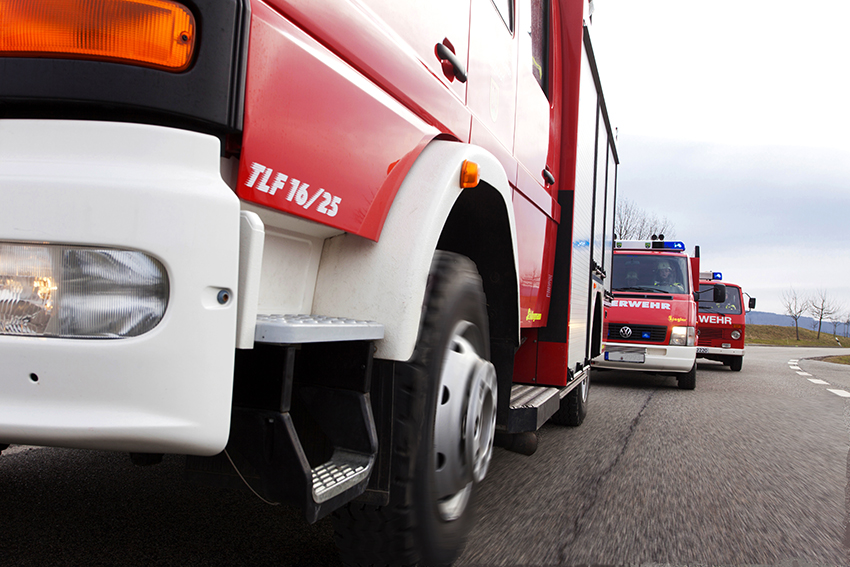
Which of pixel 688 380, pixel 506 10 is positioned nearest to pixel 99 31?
pixel 506 10

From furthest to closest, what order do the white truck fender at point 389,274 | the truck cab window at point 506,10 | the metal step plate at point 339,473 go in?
1. the truck cab window at point 506,10
2. the white truck fender at point 389,274
3. the metal step plate at point 339,473

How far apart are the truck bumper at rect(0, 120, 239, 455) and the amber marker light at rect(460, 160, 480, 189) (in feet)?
3.11

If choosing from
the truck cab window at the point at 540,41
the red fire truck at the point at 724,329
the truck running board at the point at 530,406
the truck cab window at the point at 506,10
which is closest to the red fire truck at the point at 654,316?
the red fire truck at the point at 724,329

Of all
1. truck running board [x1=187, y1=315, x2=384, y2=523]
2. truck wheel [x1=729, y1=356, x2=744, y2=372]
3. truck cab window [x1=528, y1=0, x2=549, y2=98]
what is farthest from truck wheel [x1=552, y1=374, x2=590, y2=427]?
truck wheel [x1=729, y1=356, x2=744, y2=372]

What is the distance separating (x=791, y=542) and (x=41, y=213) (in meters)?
2.99

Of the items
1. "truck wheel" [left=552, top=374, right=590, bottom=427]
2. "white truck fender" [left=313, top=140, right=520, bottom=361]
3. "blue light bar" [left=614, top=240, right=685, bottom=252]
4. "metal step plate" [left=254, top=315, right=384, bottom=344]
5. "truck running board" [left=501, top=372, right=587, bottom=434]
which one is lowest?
"truck wheel" [left=552, top=374, right=590, bottom=427]

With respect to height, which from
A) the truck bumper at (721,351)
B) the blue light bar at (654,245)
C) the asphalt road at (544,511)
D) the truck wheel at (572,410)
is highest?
the blue light bar at (654,245)

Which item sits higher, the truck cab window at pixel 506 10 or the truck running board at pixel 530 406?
the truck cab window at pixel 506 10

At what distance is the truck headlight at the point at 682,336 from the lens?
8.75 m

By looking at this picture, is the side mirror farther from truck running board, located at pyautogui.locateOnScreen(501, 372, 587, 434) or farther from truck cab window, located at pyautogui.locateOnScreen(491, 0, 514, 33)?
truck cab window, located at pyautogui.locateOnScreen(491, 0, 514, 33)

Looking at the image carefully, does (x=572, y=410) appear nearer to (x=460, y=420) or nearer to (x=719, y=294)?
(x=460, y=420)

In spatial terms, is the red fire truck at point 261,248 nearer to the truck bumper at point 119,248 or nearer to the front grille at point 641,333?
the truck bumper at point 119,248

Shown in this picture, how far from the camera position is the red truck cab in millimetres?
8781

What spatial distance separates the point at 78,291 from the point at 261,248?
11.9 inches
